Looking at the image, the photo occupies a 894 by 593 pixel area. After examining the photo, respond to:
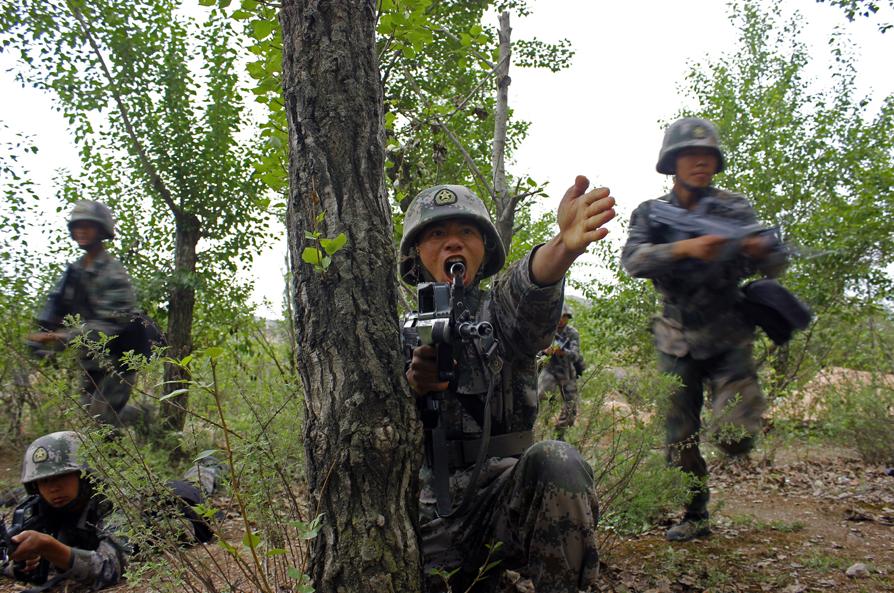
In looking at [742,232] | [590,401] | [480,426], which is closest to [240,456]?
[480,426]

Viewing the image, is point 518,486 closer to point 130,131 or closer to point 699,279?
point 699,279

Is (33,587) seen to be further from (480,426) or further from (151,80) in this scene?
(151,80)

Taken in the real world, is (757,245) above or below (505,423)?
above

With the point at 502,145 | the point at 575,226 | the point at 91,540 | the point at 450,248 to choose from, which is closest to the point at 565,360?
the point at 502,145

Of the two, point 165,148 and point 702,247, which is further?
point 165,148

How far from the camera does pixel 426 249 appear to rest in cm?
277

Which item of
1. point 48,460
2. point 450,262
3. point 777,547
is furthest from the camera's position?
point 48,460

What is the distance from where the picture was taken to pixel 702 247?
318 centimetres

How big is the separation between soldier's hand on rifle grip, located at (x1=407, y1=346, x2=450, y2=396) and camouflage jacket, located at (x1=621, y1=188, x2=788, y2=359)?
5.93 ft

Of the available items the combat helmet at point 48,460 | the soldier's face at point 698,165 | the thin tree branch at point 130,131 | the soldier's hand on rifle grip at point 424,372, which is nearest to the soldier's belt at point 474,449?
the soldier's hand on rifle grip at point 424,372

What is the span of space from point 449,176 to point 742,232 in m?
5.37

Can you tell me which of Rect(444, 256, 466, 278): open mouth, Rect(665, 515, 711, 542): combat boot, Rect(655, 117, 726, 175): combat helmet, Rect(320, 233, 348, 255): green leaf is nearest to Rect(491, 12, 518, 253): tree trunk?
Rect(655, 117, 726, 175): combat helmet

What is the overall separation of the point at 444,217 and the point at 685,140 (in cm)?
184

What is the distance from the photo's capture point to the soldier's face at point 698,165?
3.77 m
